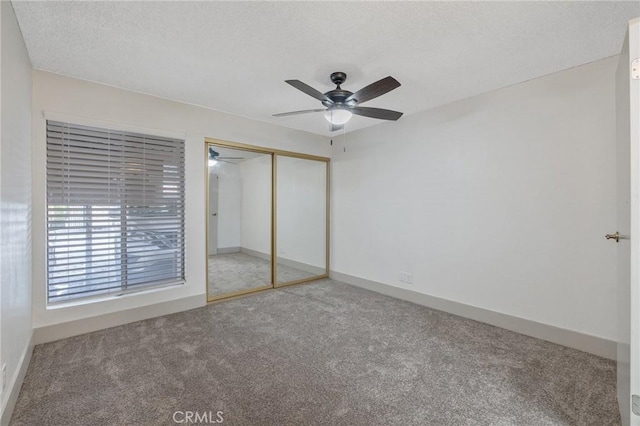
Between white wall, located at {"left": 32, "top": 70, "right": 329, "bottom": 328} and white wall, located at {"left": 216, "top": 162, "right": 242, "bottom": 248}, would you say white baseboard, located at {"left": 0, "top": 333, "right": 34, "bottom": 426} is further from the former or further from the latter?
white wall, located at {"left": 216, "top": 162, "right": 242, "bottom": 248}

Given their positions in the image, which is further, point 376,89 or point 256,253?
point 256,253

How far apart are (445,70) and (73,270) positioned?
414 cm

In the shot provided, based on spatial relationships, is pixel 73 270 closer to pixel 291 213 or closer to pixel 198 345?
pixel 198 345

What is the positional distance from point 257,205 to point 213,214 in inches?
28.3

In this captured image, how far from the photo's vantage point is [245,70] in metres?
2.69

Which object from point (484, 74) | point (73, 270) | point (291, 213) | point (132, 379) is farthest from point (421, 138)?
point (73, 270)

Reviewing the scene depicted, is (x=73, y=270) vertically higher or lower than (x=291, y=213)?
lower

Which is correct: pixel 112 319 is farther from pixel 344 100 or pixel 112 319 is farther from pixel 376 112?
pixel 376 112

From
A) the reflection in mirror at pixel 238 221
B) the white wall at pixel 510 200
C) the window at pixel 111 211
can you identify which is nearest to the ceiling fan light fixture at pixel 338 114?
the white wall at pixel 510 200

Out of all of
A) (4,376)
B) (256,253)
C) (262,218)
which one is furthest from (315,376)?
(262,218)

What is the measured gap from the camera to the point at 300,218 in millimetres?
4883

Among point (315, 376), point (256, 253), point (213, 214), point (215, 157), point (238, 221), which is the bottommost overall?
point (315, 376)

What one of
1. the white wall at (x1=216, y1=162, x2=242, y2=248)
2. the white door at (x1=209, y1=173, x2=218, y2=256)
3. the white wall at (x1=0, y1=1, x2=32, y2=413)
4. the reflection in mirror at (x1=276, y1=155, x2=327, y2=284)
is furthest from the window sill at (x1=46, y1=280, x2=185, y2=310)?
the reflection in mirror at (x1=276, y1=155, x2=327, y2=284)

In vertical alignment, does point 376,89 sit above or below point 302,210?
above
